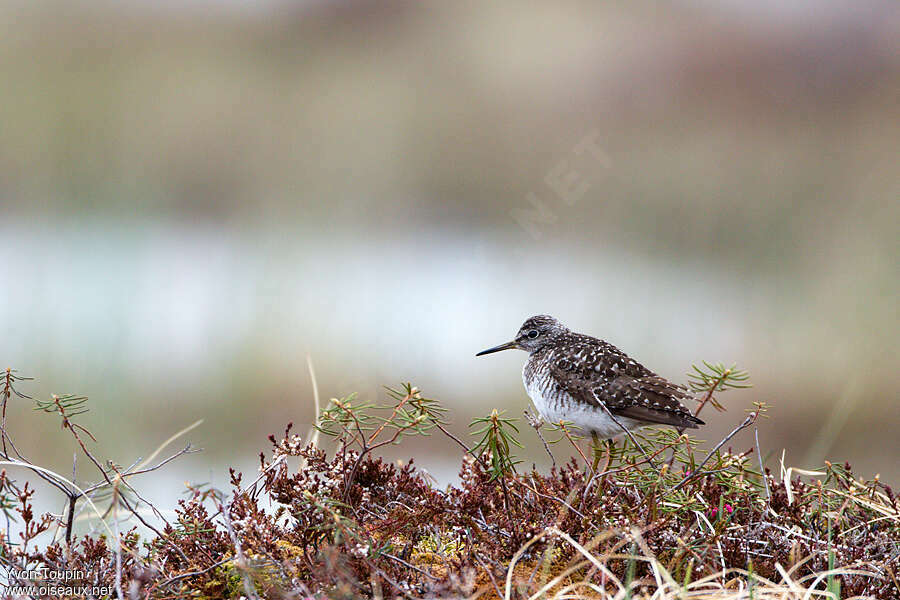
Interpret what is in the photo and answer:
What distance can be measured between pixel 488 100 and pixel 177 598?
8.07 metres

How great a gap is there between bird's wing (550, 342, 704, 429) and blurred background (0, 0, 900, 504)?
7.90 feet

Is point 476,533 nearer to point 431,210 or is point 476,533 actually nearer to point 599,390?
point 599,390

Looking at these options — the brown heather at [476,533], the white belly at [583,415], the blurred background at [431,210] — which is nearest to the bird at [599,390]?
the white belly at [583,415]

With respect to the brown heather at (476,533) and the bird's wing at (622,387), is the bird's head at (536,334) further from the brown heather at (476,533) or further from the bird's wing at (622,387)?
the brown heather at (476,533)

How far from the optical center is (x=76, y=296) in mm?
7012

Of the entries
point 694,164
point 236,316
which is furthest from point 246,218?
point 694,164

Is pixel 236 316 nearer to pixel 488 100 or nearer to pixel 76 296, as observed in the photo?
pixel 76 296

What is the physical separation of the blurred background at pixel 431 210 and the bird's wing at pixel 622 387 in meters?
2.41

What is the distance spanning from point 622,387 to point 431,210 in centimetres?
590

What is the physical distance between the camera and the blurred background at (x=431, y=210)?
6395 millimetres

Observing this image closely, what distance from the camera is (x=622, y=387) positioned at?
2.99 meters

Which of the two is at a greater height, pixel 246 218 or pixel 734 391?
pixel 246 218

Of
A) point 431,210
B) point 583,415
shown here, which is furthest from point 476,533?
point 431,210

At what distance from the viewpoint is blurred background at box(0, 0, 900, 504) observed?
252 inches
